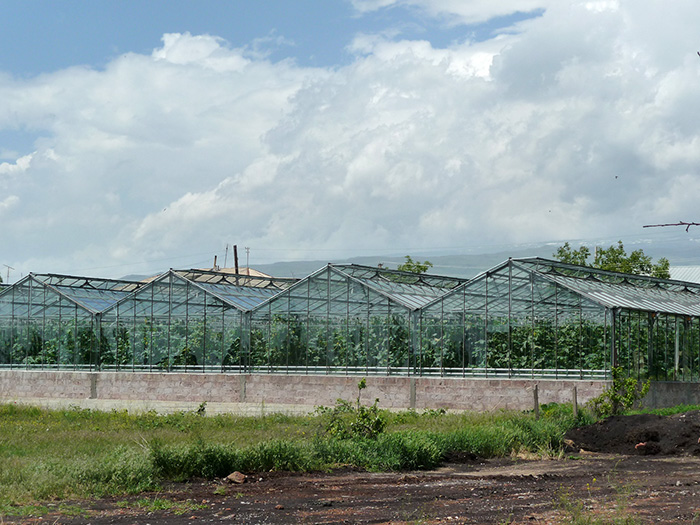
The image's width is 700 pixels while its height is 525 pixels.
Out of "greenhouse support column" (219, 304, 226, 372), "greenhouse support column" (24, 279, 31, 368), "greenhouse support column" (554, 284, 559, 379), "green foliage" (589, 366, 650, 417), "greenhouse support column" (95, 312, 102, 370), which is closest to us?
"green foliage" (589, 366, 650, 417)

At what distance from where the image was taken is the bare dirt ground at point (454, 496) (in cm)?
1099

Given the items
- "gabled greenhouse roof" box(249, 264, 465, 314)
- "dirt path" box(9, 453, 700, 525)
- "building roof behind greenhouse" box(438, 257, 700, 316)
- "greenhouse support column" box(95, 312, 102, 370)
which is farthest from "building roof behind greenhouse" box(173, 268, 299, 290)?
"dirt path" box(9, 453, 700, 525)

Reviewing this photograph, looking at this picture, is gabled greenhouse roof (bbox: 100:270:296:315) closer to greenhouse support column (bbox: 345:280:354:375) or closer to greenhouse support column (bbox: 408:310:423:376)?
greenhouse support column (bbox: 345:280:354:375)

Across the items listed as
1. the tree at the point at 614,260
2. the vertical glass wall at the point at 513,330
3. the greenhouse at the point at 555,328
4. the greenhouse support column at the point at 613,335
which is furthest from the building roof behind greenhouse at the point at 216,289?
the tree at the point at 614,260

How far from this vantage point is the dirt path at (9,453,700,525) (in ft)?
36.0

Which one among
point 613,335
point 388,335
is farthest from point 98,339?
point 613,335

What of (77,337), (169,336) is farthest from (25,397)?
(169,336)

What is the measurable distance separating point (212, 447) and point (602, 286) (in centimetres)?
2111

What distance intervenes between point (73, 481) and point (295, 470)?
3.94 metres

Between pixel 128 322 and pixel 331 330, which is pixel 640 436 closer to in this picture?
pixel 331 330

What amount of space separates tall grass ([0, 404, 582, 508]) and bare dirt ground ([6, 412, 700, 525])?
44 centimetres

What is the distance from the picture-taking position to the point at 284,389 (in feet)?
112

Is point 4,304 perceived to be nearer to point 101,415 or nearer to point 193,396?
point 193,396

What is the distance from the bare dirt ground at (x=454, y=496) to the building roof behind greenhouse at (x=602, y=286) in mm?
11940
